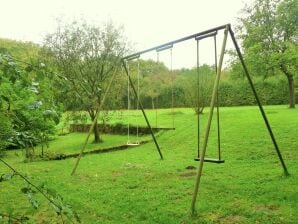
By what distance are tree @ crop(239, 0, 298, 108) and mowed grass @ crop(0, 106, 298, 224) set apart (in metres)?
8.75

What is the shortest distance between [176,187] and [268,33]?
57.9 ft

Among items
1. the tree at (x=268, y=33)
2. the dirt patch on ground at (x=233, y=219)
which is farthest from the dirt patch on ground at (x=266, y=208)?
the tree at (x=268, y=33)

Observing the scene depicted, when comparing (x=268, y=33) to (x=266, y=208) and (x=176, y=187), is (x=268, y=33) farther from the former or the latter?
(x=266, y=208)

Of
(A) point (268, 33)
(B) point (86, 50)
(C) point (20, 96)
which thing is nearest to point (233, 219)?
(C) point (20, 96)

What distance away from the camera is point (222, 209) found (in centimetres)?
567

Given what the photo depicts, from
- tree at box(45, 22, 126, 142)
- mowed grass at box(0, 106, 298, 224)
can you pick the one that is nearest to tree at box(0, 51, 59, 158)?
mowed grass at box(0, 106, 298, 224)

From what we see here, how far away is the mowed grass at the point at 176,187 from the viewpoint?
5605 mm

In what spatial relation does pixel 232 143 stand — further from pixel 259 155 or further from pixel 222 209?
pixel 222 209

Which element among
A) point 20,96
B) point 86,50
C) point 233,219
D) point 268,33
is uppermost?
point 268,33

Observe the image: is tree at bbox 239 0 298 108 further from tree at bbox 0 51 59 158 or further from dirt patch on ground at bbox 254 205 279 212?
tree at bbox 0 51 59 158

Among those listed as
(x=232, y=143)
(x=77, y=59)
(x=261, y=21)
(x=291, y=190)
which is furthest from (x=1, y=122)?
(x=261, y=21)

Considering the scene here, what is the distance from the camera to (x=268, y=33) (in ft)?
72.6

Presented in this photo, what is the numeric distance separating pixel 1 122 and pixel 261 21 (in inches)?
930

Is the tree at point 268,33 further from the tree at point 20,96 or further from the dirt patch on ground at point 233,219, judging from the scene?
the tree at point 20,96
